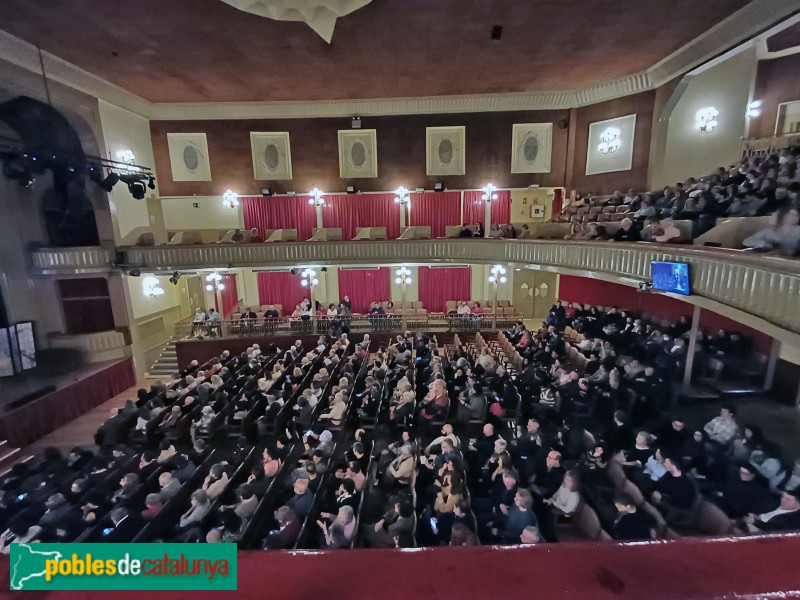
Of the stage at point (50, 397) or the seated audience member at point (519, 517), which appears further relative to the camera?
the stage at point (50, 397)

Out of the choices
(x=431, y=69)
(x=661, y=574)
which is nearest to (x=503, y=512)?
(x=661, y=574)

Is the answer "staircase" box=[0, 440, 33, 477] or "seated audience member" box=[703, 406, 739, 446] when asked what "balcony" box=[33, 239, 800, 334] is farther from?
"staircase" box=[0, 440, 33, 477]

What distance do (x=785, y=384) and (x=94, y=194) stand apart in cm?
1893

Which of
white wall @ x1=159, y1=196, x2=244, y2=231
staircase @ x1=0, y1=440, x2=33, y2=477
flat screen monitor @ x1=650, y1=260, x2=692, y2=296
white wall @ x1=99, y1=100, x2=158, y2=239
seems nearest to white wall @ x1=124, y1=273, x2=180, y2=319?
white wall @ x1=99, y1=100, x2=158, y2=239

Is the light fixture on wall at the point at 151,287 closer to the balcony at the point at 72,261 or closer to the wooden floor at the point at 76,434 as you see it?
the balcony at the point at 72,261

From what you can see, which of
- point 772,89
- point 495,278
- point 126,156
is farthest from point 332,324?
point 772,89

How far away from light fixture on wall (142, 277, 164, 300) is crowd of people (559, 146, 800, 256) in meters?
14.2

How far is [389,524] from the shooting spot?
4.46 meters

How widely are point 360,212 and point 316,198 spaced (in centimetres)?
186

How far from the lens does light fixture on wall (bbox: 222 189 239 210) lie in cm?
1548

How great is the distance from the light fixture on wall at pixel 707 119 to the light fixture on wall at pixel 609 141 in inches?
86.9

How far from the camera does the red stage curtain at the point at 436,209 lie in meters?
16.0

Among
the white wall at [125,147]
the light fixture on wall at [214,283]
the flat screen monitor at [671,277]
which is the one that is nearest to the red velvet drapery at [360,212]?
the light fixture on wall at [214,283]

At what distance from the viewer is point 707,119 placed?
40.1ft
